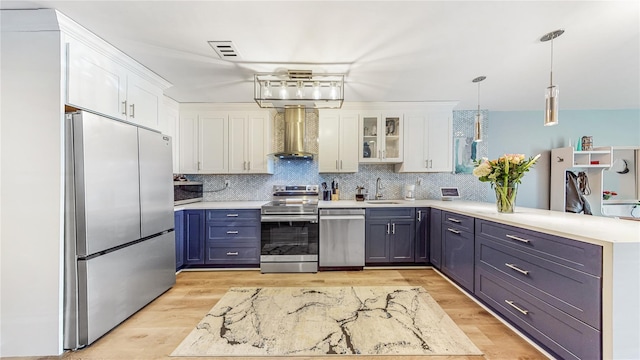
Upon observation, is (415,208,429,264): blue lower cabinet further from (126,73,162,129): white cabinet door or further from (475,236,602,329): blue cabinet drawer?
(126,73,162,129): white cabinet door

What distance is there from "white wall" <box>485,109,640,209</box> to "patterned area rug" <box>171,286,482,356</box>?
289 cm

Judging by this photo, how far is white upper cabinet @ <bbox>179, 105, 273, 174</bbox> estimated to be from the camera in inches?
145

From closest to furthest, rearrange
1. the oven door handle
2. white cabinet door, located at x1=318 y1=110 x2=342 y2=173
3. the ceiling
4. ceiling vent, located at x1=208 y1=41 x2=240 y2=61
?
1. the ceiling
2. ceiling vent, located at x1=208 y1=41 x2=240 y2=61
3. the oven door handle
4. white cabinet door, located at x1=318 y1=110 x2=342 y2=173

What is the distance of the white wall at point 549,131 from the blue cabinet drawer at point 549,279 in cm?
240

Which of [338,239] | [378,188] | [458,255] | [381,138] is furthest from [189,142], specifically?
[458,255]

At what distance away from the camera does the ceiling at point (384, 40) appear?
65.4 inches

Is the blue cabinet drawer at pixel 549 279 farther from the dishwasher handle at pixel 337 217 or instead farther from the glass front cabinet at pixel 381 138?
the glass front cabinet at pixel 381 138

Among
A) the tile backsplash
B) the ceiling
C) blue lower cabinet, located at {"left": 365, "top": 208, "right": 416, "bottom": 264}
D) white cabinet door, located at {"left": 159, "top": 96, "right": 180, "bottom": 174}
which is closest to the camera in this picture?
the ceiling

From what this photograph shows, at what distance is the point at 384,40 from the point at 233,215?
267 centimetres

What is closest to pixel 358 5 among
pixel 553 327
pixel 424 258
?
pixel 553 327

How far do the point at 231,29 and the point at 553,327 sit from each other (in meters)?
3.03

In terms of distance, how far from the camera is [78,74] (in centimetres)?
185

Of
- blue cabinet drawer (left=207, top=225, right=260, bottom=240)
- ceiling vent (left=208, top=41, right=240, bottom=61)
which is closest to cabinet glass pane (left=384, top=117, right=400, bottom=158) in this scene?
blue cabinet drawer (left=207, top=225, right=260, bottom=240)

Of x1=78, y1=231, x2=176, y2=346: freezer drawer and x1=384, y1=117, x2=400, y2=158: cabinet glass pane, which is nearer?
x1=78, y1=231, x2=176, y2=346: freezer drawer
